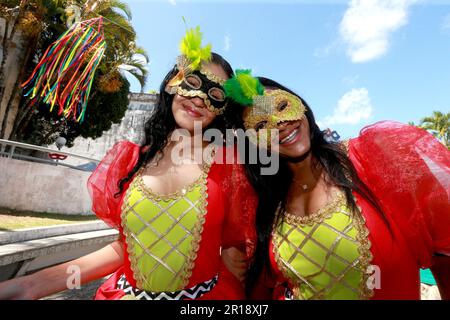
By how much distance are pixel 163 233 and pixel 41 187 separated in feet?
27.6

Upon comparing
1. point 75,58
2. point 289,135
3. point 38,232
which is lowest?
point 38,232

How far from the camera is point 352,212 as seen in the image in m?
1.57

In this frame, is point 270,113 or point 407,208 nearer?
point 407,208

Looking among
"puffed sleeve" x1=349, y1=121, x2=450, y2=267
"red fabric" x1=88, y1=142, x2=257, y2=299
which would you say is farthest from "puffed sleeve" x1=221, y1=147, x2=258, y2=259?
"puffed sleeve" x1=349, y1=121, x2=450, y2=267

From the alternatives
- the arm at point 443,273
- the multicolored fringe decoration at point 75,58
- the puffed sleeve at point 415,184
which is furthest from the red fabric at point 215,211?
the multicolored fringe decoration at point 75,58

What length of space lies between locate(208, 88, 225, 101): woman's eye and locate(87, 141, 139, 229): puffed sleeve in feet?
2.23

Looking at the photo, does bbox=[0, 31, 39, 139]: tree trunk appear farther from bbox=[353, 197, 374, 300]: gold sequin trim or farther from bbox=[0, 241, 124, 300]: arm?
bbox=[353, 197, 374, 300]: gold sequin trim

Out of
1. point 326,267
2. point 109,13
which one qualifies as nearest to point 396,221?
point 326,267

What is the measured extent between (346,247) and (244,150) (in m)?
0.92

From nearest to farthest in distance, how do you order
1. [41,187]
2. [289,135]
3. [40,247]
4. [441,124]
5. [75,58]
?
[289,135], [75,58], [40,247], [41,187], [441,124]

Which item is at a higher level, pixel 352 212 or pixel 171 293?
pixel 352 212

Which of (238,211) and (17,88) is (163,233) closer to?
(238,211)

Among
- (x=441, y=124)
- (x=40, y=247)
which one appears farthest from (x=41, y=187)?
(x=441, y=124)

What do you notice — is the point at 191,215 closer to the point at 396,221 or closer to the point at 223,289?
the point at 223,289
